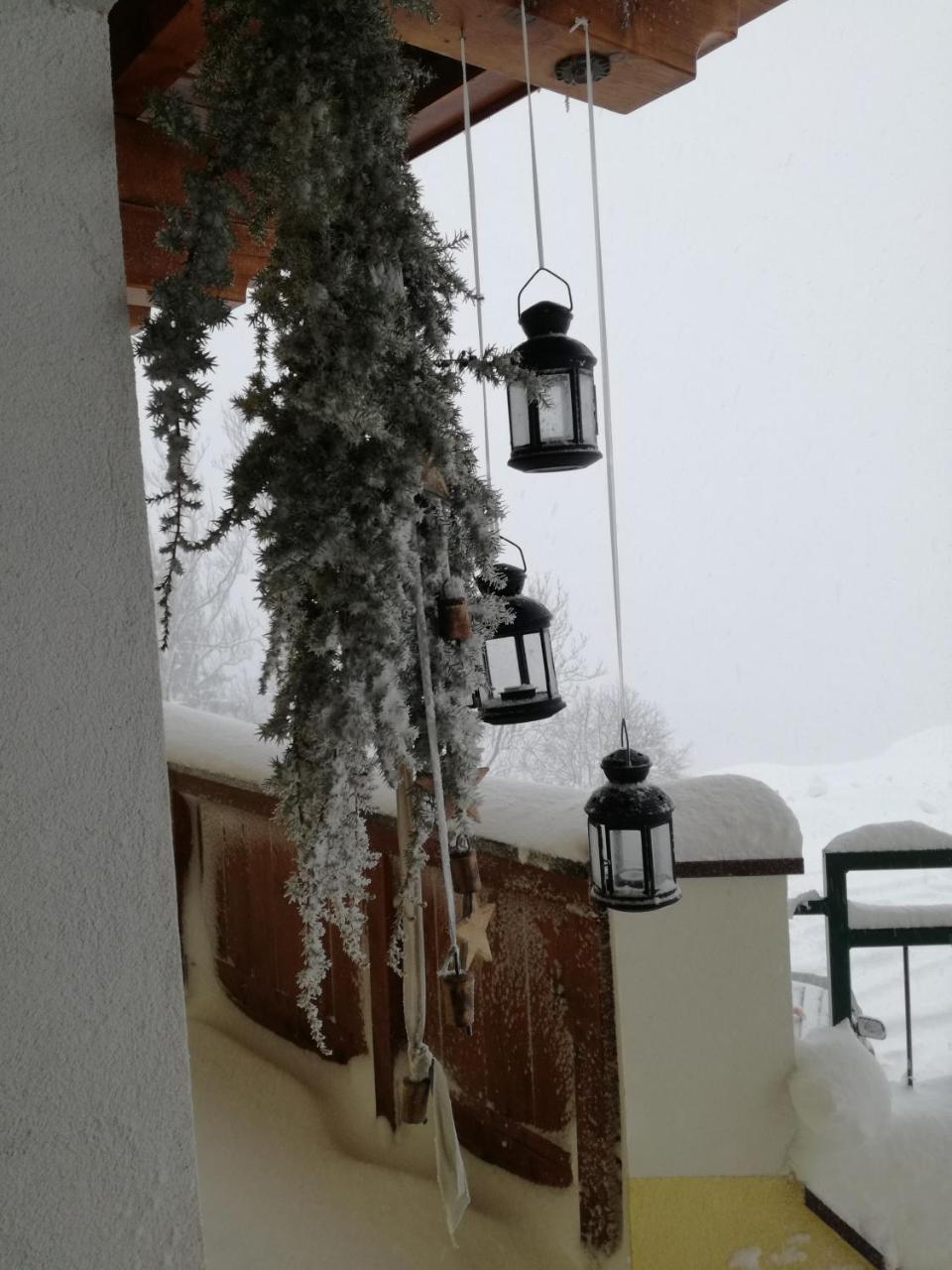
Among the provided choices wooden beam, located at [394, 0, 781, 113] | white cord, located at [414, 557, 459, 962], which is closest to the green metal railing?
white cord, located at [414, 557, 459, 962]

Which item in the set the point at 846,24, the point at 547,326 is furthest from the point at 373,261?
the point at 846,24

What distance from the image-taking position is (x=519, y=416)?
1621 millimetres

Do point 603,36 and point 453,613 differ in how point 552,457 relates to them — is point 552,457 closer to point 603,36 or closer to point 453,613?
point 453,613

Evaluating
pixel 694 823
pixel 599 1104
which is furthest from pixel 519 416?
pixel 599 1104

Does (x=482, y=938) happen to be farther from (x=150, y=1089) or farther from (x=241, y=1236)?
(x=241, y=1236)

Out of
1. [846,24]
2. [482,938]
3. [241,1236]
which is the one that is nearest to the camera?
[482,938]

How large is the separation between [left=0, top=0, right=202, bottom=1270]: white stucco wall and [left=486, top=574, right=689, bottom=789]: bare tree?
17.1 meters

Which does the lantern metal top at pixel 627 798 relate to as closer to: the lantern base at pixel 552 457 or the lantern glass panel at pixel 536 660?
the lantern glass panel at pixel 536 660

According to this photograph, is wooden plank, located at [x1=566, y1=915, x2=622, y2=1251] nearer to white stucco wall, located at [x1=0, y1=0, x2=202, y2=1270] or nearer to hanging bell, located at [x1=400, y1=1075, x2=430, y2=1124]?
hanging bell, located at [x1=400, y1=1075, x2=430, y2=1124]

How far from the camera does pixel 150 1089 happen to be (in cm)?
111

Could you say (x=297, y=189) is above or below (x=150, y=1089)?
above

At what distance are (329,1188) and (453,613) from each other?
1.83 meters

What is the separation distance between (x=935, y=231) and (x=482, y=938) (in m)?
30.9

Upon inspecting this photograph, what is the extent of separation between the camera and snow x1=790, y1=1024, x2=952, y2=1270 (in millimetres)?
1962
